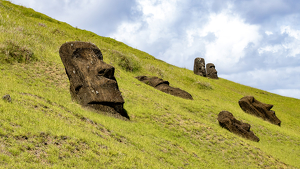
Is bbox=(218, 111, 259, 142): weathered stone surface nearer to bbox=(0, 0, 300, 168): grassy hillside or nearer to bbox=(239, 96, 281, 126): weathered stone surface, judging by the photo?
bbox=(0, 0, 300, 168): grassy hillside

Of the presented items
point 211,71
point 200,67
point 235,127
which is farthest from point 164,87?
point 211,71

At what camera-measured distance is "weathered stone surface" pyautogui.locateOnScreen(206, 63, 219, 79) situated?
186 ft

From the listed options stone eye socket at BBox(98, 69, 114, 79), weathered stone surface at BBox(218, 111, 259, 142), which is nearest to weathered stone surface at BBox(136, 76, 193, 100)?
weathered stone surface at BBox(218, 111, 259, 142)

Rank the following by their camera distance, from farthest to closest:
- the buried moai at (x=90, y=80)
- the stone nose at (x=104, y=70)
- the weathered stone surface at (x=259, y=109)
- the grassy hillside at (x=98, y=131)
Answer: the weathered stone surface at (x=259, y=109) < the stone nose at (x=104, y=70) < the buried moai at (x=90, y=80) < the grassy hillside at (x=98, y=131)

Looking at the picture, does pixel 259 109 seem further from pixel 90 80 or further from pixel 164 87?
pixel 90 80

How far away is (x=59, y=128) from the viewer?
29.3 feet

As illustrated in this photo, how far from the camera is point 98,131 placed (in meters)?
10.7

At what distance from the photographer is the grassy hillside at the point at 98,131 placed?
745cm

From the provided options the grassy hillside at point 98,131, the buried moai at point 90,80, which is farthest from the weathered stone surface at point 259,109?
the buried moai at point 90,80

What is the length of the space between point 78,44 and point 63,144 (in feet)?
33.7

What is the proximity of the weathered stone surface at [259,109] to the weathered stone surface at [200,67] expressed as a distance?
74.6 feet

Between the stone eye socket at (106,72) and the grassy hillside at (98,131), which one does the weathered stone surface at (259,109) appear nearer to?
the grassy hillside at (98,131)

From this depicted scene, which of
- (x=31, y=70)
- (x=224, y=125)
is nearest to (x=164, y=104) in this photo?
(x=224, y=125)

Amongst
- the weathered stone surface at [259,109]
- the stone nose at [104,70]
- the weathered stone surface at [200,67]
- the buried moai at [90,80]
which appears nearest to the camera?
the buried moai at [90,80]
